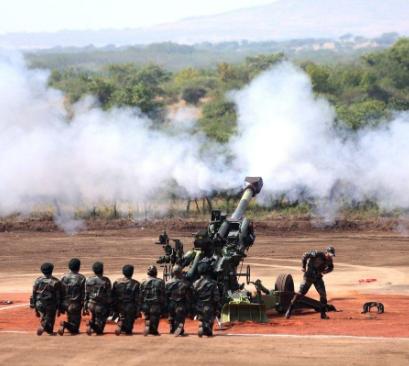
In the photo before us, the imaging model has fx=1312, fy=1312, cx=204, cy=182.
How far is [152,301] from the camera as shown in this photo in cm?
2752

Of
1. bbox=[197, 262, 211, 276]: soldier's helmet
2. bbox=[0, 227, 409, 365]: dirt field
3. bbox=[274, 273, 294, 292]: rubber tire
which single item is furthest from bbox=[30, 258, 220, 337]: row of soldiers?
bbox=[274, 273, 294, 292]: rubber tire

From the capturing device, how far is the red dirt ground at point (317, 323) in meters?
28.1

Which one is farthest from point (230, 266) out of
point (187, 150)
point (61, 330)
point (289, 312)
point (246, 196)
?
point (187, 150)

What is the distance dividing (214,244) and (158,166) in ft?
67.7

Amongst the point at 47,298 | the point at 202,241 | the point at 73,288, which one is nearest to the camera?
the point at 47,298

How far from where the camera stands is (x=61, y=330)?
27.2 meters

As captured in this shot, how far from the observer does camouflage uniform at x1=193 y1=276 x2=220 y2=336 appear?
26969 mm

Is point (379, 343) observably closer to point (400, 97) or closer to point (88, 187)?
point (88, 187)

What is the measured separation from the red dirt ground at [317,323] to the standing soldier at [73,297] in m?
0.90

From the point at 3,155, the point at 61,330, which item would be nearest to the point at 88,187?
the point at 3,155

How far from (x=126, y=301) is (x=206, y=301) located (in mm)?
1699

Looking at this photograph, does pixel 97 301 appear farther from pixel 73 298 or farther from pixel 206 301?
pixel 206 301

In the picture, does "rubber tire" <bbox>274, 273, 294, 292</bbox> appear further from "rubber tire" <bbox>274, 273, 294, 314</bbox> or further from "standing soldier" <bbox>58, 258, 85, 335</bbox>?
"standing soldier" <bbox>58, 258, 85, 335</bbox>

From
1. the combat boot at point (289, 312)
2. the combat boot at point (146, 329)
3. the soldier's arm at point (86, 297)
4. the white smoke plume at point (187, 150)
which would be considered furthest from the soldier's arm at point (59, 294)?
the white smoke plume at point (187, 150)
